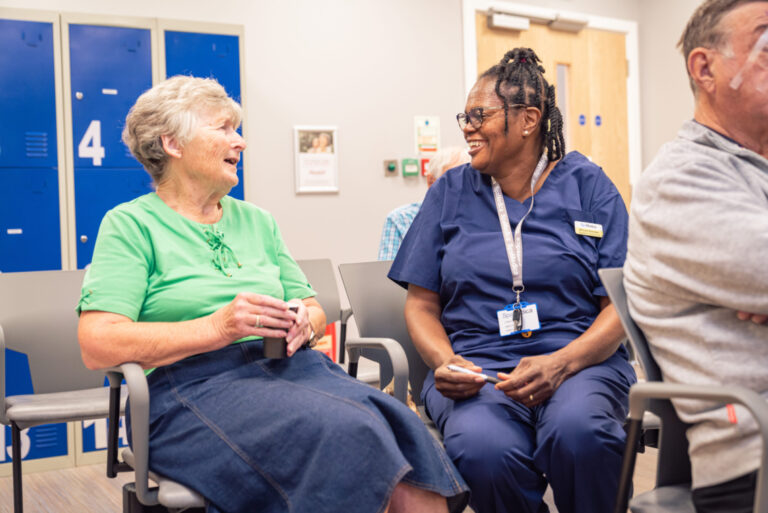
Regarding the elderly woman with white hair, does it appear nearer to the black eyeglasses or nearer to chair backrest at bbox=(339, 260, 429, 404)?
chair backrest at bbox=(339, 260, 429, 404)

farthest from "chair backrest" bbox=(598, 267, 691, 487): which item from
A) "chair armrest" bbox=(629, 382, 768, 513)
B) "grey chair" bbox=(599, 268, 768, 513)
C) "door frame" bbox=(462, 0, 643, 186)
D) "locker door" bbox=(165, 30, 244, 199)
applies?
"door frame" bbox=(462, 0, 643, 186)

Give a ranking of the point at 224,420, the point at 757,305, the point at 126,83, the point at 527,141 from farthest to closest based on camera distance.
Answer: the point at 126,83 < the point at 527,141 < the point at 224,420 < the point at 757,305

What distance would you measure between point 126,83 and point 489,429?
9.06 ft

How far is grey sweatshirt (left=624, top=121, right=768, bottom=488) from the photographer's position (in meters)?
1.17

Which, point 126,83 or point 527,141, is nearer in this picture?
point 527,141

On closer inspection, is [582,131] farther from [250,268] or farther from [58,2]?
[250,268]

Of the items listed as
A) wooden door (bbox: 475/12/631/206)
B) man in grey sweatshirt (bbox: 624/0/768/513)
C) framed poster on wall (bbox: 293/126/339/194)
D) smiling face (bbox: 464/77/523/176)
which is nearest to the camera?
man in grey sweatshirt (bbox: 624/0/768/513)

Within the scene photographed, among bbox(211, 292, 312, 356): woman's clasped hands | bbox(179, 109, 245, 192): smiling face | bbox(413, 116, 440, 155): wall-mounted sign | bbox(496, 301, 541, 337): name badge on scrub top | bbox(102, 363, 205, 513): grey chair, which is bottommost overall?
bbox(102, 363, 205, 513): grey chair

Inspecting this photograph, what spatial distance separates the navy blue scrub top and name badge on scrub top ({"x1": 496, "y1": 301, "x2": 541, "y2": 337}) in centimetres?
3

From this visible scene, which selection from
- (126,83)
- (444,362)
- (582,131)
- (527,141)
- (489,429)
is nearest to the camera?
(489,429)

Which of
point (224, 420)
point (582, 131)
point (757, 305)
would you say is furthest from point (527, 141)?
point (582, 131)

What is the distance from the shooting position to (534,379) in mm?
1654


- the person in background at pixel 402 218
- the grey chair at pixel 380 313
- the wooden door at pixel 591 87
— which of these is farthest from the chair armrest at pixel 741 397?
the wooden door at pixel 591 87

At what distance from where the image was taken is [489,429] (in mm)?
1612
